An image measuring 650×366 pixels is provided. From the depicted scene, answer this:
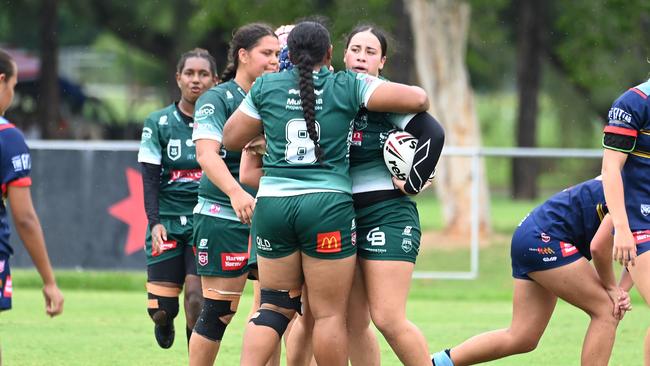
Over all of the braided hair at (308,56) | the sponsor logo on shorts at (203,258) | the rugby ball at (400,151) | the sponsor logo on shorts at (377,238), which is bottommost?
the sponsor logo on shorts at (203,258)

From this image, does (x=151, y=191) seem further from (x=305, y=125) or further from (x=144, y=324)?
(x=144, y=324)

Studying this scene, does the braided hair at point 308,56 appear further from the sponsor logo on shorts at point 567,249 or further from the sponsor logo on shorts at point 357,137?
the sponsor logo on shorts at point 567,249

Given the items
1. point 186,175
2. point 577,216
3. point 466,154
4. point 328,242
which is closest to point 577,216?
point 577,216

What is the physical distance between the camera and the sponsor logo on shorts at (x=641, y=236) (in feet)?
21.4

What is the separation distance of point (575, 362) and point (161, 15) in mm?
28592

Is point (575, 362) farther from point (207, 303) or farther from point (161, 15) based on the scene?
point (161, 15)

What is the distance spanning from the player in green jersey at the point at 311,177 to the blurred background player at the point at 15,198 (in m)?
1.13

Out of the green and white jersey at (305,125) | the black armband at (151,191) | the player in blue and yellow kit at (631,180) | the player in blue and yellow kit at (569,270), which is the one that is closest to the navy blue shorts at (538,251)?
the player in blue and yellow kit at (569,270)

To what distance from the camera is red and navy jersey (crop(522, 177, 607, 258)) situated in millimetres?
6852

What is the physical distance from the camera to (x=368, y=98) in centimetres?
608

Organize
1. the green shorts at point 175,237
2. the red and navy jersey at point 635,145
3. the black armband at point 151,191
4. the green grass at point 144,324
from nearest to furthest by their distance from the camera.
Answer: the red and navy jersey at point 635,145 < the black armband at point 151,191 < the green shorts at point 175,237 < the green grass at point 144,324

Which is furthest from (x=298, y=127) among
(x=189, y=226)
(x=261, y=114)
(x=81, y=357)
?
(x=81, y=357)

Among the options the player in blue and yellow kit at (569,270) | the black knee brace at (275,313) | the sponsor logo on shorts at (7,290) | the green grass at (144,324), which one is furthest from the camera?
the green grass at (144,324)

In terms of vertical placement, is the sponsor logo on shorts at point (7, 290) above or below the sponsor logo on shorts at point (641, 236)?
below
